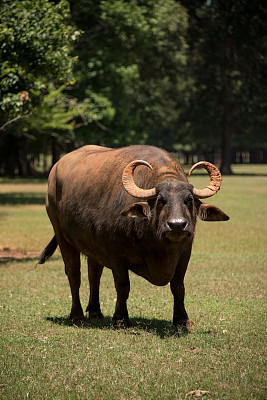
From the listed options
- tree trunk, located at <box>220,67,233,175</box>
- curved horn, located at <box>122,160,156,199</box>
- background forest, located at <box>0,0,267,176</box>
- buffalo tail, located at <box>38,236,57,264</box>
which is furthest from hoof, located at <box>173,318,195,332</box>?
tree trunk, located at <box>220,67,233,175</box>

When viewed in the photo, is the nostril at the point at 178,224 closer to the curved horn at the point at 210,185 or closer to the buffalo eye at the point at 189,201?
the buffalo eye at the point at 189,201

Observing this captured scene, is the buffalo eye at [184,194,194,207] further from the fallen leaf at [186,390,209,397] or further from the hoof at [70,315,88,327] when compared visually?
the hoof at [70,315,88,327]

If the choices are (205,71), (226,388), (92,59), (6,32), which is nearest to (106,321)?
(226,388)

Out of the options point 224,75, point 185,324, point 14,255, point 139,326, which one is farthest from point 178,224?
point 224,75

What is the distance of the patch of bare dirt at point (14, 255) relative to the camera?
15.0 metres

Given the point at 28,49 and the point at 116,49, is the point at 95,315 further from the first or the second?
the point at 116,49

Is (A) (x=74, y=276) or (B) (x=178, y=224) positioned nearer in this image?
(B) (x=178, y=224)

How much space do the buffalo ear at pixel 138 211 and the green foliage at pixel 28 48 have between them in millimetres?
7228

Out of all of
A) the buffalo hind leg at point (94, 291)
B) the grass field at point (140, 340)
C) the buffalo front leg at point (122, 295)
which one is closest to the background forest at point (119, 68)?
the grass field at point (140, 340)

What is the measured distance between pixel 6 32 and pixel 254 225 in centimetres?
1132

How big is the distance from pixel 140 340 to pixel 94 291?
1.93m

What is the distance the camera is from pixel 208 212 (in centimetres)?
750

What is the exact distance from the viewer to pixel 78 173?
8.96 meters

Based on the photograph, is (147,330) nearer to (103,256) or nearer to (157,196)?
(103,256)
